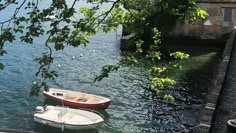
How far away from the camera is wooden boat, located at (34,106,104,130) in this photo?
19797mm

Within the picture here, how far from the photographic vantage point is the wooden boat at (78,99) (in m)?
22.3

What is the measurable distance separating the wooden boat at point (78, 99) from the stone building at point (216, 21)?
2009 centimetres

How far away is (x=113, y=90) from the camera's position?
84.7 ft

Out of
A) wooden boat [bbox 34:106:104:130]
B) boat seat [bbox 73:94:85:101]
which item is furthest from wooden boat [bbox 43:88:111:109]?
wooden boat [bbox 34:106:104:130]

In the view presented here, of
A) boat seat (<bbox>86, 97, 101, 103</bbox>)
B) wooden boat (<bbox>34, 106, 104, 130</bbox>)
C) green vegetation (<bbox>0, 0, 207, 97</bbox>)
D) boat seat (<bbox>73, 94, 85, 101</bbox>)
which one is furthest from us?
boat seat (<bbox>73, 94, 85, 101</bbox>)

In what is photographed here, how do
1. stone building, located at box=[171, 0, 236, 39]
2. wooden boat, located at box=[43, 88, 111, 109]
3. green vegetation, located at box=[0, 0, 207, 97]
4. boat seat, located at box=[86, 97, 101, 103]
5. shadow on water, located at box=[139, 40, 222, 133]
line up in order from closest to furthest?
1. green vegetation, located at box=[0, 0, 207, 97]
2. shadow on water, located at box=[139, 40, 222, 133]
3. wooden boat, located at box=[43, 88, 111, 109]
4. boat seat, located at box=[86, 97, 101, 103]
5. stone building, located at box=[171, 0, 236, 39]

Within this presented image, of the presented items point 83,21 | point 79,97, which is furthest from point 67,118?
point 83,21

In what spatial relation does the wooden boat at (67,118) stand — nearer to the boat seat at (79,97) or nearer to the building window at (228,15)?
the boat seat at (79,97)

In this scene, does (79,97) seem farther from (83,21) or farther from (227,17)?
(227,17)

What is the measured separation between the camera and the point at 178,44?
41.2 meters

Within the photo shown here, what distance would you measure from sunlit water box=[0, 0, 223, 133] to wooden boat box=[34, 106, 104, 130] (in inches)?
13.8

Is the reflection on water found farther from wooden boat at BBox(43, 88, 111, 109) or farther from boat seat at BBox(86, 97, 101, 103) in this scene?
boat seat at BBox(86, 97, 101, 103)

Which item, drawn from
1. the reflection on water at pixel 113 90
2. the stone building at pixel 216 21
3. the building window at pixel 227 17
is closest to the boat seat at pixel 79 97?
the reflection on water at pixel 113 90

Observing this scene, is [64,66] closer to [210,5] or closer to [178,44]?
[178,44]
